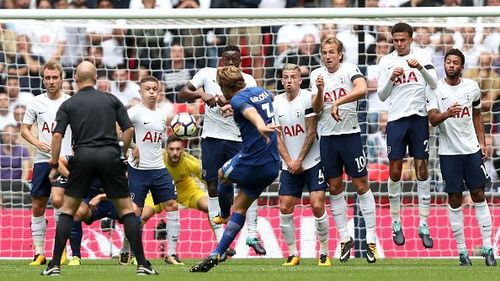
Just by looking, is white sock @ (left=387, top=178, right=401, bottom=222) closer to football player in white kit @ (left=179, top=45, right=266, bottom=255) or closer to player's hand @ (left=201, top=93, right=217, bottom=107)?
football player in white kit @ (left=179, top=45, right=266, bottom=255)

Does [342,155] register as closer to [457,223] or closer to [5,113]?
[457,223]

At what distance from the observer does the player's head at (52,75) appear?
48.0 feet

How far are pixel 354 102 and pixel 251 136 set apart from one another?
7.92 feet

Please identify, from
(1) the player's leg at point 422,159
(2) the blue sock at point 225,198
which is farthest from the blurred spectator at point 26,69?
(1) the player's leg at point 422,159

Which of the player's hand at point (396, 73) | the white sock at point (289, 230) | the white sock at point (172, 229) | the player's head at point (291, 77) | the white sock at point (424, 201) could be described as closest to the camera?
the player's hand at point (396, 73)

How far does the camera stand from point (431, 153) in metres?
18.1

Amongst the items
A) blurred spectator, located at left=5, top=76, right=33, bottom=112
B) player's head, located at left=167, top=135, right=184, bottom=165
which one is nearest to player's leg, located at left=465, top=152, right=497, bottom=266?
player's head, located at left=167, top=135, right=184, bottom=165

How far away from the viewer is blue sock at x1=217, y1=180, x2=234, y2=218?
14.1 meters

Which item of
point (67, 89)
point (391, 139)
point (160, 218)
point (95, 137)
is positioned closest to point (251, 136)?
point (95, 137)

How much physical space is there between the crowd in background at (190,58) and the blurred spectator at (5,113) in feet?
0.05

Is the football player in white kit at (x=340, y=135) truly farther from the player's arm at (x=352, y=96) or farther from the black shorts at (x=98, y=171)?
the black shorts at (x=98, y=171)

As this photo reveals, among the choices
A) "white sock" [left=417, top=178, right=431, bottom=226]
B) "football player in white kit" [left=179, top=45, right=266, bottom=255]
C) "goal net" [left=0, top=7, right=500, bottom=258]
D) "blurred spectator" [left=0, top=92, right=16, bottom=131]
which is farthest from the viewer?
"blurred spectator" [left=0, top=92, right=16, bottom=131]

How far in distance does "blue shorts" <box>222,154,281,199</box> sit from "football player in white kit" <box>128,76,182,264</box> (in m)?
2.69

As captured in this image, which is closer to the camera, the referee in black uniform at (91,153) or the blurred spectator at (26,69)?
the referee in black uniform at (91,153)
